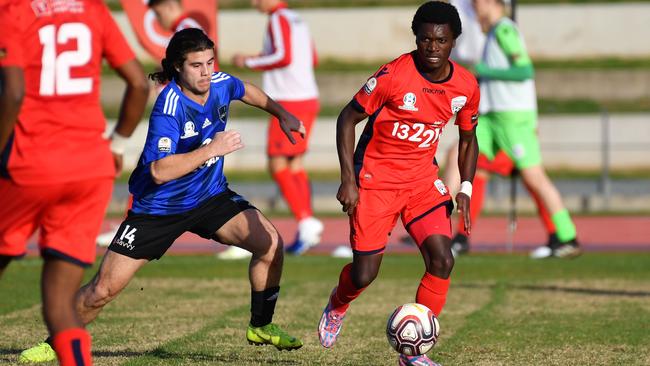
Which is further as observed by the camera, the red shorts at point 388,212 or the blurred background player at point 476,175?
the blurred background player at point 476,175

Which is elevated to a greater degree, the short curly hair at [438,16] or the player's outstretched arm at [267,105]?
the short curly hair at [438,16]

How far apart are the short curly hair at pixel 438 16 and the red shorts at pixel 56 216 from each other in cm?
245

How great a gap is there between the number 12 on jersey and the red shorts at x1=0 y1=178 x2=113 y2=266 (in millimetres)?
2415

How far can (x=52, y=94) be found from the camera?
5320 mm

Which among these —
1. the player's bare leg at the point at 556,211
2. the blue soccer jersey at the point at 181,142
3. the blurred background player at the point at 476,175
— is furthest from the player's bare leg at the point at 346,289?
the player's bare leg at the point at 556,211

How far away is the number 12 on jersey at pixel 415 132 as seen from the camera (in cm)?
745

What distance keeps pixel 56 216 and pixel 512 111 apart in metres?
8.04

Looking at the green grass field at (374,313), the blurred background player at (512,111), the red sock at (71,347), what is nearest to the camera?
the red sock at (71,347)

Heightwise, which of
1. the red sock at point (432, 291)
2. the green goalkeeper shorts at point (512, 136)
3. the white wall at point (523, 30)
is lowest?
the white wall at point (523, 30)

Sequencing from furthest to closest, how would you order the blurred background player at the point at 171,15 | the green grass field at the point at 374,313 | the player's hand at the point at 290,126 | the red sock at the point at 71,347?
1. the blurred background player at the point at 171,15
2. the green grass field at the point at 374,313
3. the player's hand at the point at 290,126
4. the red sock at the point at 71,347

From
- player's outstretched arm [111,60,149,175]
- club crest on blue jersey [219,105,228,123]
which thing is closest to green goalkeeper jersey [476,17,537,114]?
club crest on blue jersey [219,105,228,123]

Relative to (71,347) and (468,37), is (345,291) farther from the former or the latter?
(468,37)

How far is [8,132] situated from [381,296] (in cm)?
576

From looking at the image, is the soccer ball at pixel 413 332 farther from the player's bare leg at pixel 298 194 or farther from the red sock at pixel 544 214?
the player's bare leg at pixel 298 194
